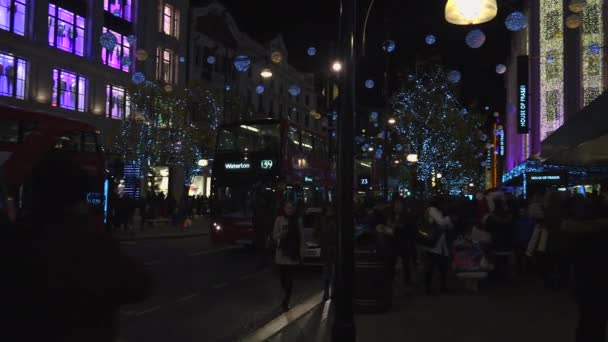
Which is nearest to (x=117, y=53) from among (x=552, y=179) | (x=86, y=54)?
(x=86, y=54)

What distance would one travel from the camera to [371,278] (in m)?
9.33

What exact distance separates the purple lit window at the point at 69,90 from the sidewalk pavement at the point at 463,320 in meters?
28.1

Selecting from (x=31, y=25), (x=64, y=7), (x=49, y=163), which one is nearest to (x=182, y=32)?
(x=64, y=7)

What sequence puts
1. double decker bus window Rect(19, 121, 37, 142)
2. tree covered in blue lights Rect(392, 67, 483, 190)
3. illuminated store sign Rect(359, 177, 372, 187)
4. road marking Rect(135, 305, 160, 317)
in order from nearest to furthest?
road marking Rect(135, 305, 160, 317), double decker bus window Rect(19, 121, 37, 142), illuminated store sign Rect(359, 177, 372, 187), tree covered in blue lights Rect(392, 67, 483, 190)

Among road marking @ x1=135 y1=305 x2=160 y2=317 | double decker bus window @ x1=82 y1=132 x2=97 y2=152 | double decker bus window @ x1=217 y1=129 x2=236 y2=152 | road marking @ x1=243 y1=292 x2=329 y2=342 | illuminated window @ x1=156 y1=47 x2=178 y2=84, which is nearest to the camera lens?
road marking @ x1=243 y1=292 x2=329 y2=342

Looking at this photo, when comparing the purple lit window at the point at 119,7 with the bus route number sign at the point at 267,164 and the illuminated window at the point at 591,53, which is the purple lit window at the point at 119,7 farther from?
the illuminated window at the point at 591,53

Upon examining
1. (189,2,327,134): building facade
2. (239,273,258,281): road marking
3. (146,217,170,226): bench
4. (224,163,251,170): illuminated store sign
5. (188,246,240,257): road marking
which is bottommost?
(239,273,258,281): road marking

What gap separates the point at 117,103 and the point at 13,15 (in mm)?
9504

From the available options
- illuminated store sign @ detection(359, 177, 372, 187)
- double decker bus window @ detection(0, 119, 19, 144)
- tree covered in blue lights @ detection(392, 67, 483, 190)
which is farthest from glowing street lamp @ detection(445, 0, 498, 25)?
tree covered in blue lights @ detection(392, 67, 483, 190)

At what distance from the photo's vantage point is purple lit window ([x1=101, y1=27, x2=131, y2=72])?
1469 inches

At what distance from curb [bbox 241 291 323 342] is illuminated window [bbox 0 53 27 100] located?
973 inches

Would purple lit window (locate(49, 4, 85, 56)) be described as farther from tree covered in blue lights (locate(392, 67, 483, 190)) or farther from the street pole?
the street pole

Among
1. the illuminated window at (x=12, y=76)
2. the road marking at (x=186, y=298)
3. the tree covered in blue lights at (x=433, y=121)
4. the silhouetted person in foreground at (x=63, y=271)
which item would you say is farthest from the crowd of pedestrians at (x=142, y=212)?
the silhouetted person in foreground at (x=63, y=271)

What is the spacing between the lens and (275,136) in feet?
64.8
